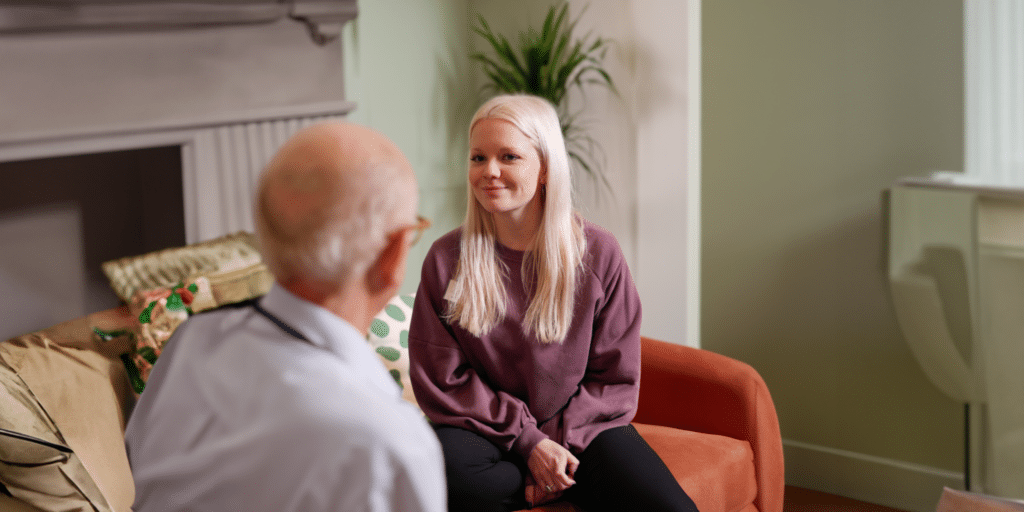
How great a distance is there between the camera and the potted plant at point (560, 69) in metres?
2.98

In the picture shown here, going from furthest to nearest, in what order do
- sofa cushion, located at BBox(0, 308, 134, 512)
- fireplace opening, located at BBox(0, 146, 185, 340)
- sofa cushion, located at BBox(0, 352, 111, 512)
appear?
fireplace opening, located at BBox(0, 146, 185, 340)
sofa cushion, located at BBox(0, 308, 134, 512)
sofa cushion, located at BBox(0, 352, 111, 512)

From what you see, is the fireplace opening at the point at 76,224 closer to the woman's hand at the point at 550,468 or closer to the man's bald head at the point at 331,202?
the woman's hand at the point at 550,468

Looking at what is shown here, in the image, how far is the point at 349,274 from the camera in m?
0.85

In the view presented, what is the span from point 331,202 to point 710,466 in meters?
1.42

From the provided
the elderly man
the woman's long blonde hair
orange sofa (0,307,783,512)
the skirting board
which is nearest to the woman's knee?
orange sofa (0,307,783,512)

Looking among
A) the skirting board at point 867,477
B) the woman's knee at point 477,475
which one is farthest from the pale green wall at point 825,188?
the woman's knee at point 477,475

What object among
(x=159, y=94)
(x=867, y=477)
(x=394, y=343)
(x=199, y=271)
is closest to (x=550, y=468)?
(x=394, y=343)

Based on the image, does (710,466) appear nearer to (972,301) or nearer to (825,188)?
(972,301)

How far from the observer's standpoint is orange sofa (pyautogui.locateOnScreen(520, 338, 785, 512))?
1.95 meters

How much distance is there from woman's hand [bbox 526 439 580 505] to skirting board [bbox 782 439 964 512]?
1755 millimetres

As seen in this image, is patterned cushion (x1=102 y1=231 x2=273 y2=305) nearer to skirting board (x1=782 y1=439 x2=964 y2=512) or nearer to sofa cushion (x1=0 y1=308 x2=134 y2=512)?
sofa cushion (x1=0 y1=308 x2=134 y2=512)

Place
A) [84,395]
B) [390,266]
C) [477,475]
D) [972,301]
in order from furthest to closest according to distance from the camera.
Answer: [972,301] → [477,475] → [84,395] → [390,266]

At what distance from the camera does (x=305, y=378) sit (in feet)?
2.47

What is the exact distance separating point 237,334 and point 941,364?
2.41 metres
